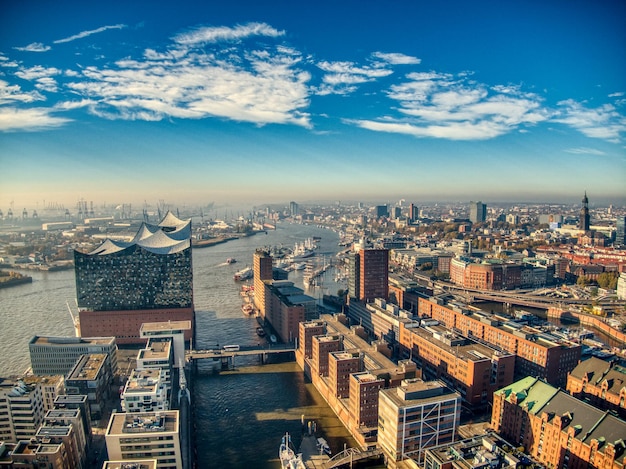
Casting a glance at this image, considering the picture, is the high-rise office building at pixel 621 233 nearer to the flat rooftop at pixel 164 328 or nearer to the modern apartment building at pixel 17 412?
the flat rooftop at pixel 164 328

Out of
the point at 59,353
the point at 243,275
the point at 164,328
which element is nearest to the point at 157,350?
the point at 164,328

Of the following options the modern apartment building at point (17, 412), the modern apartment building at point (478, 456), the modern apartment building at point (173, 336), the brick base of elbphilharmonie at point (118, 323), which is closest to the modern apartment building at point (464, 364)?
the modern apartment building at point (478, 456)

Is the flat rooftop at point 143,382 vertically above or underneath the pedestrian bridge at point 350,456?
above

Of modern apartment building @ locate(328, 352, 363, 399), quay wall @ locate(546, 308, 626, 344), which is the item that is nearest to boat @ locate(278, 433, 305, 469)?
modern apartment building @ locate(328, 352, 363, 399)

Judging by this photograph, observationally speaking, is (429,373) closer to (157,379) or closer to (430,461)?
(430,461)

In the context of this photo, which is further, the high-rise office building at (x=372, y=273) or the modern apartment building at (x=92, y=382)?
the high-rise office building at (x=372, y=273)

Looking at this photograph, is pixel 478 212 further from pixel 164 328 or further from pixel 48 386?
pixel 48 386
